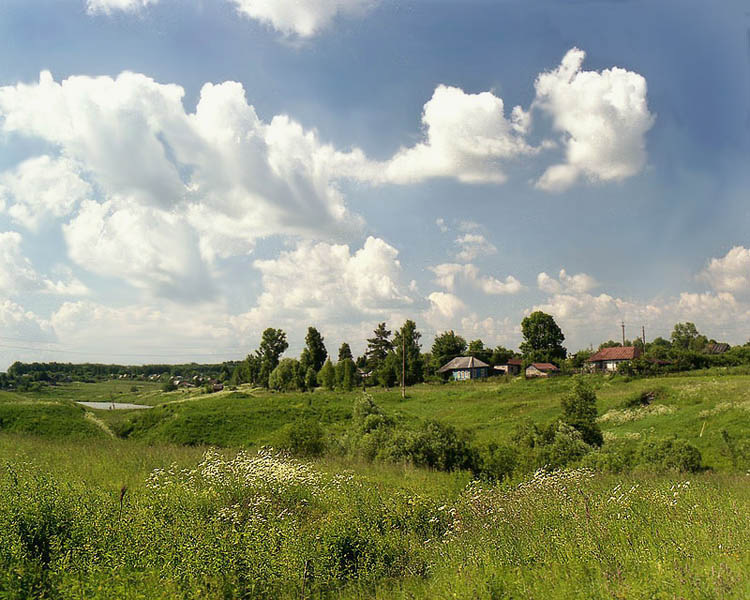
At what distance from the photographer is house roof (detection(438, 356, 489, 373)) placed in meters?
87.8

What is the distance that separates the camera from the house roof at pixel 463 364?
87812 mm

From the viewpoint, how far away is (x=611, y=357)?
281 ft

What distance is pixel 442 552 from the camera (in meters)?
6.58

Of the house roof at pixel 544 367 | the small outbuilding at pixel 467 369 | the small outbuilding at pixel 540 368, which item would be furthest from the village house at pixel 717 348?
the small outbuilding at pixel 467 369

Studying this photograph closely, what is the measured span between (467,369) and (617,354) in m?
26.0

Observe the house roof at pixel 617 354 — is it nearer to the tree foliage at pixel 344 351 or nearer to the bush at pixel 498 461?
the tree foliage at pixel 344 351

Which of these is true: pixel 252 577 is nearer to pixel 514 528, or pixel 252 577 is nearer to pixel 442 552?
pixel 442 552

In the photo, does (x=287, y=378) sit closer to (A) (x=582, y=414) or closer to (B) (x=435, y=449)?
(A) (x=582, y=414)

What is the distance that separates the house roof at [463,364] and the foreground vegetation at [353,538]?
78875 mm

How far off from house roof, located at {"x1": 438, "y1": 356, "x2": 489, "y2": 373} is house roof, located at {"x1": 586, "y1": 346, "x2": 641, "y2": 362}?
1964 cm

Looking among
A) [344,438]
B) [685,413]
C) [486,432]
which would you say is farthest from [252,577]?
[685,413]

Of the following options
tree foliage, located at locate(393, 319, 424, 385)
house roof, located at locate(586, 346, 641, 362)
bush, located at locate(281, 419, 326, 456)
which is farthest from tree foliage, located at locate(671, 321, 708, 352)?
bush, located at locate(281, 419, 326, 456)

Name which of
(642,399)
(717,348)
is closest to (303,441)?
(642,399)

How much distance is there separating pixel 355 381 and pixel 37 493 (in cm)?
6728
